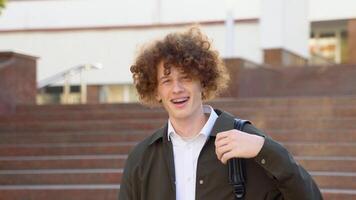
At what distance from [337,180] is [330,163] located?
1.59 ft

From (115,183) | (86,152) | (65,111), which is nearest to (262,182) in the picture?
(115,183)

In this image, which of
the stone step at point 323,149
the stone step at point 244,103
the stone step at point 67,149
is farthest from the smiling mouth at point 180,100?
the stone step at point 244,103

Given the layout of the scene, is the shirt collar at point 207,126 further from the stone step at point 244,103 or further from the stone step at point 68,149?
the stone step at point 244,103

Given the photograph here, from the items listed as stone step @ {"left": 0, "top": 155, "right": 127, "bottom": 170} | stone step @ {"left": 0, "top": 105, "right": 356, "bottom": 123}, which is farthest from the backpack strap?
stone step @ {"left": 0, "top": 105, "right": 356, "bottom": 123}

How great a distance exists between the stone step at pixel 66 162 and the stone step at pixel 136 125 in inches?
40.5

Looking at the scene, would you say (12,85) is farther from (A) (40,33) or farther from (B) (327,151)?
(A) (40,33)

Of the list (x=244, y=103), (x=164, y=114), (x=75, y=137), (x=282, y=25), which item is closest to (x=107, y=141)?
(x=75, y=137)

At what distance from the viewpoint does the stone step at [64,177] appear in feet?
24.4

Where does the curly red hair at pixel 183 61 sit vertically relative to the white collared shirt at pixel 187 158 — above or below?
above

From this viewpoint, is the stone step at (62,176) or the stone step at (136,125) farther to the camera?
the stone step at (136,125)

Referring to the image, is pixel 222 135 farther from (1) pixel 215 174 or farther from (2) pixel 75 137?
(2) pixel 75 137

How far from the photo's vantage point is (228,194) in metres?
2.20

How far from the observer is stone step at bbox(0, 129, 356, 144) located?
26.3 ft

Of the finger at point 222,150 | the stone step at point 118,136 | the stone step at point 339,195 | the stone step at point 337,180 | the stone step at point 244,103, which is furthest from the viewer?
the stone step at point 244,103
